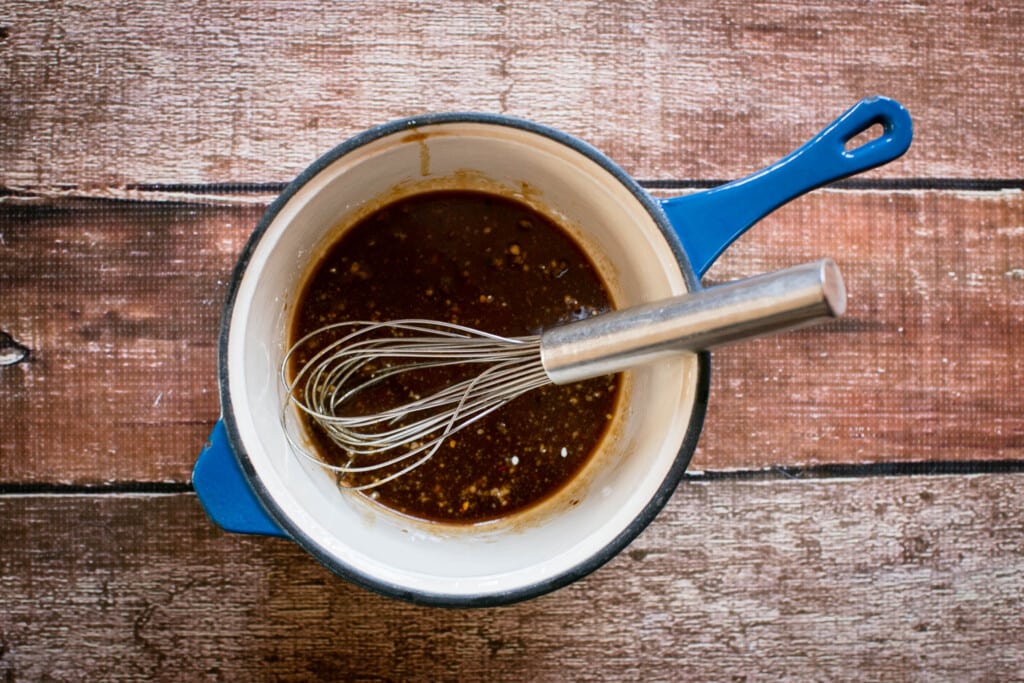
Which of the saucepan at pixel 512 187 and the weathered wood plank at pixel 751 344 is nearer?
the saucepan at pixel 512 187

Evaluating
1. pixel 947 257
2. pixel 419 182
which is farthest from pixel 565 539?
pixel 947 257

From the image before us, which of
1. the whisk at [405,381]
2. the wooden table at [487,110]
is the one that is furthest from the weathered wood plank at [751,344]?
the whisk at [405,381]

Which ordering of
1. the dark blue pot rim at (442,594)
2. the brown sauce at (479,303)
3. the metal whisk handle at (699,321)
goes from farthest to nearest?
the brown sauce at (479,303) → the dark blue pot rim at (442,594) → the metal whisk handle at (699,321)

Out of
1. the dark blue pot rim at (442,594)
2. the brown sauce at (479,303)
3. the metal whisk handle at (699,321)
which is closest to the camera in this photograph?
the metal whisk handle at (699,321)

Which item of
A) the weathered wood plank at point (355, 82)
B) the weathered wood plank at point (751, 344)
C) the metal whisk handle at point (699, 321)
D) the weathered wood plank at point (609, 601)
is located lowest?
the weathered wood plank at point (609, 601)

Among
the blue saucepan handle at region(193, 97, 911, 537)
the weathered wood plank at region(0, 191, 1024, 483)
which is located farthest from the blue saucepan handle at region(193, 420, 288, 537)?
the weathered wood plank at region(0, 191, 1024, 483)

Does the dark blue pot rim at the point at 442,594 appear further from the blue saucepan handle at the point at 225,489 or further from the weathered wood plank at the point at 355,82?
the weathered wood plank at the point at 355,82
